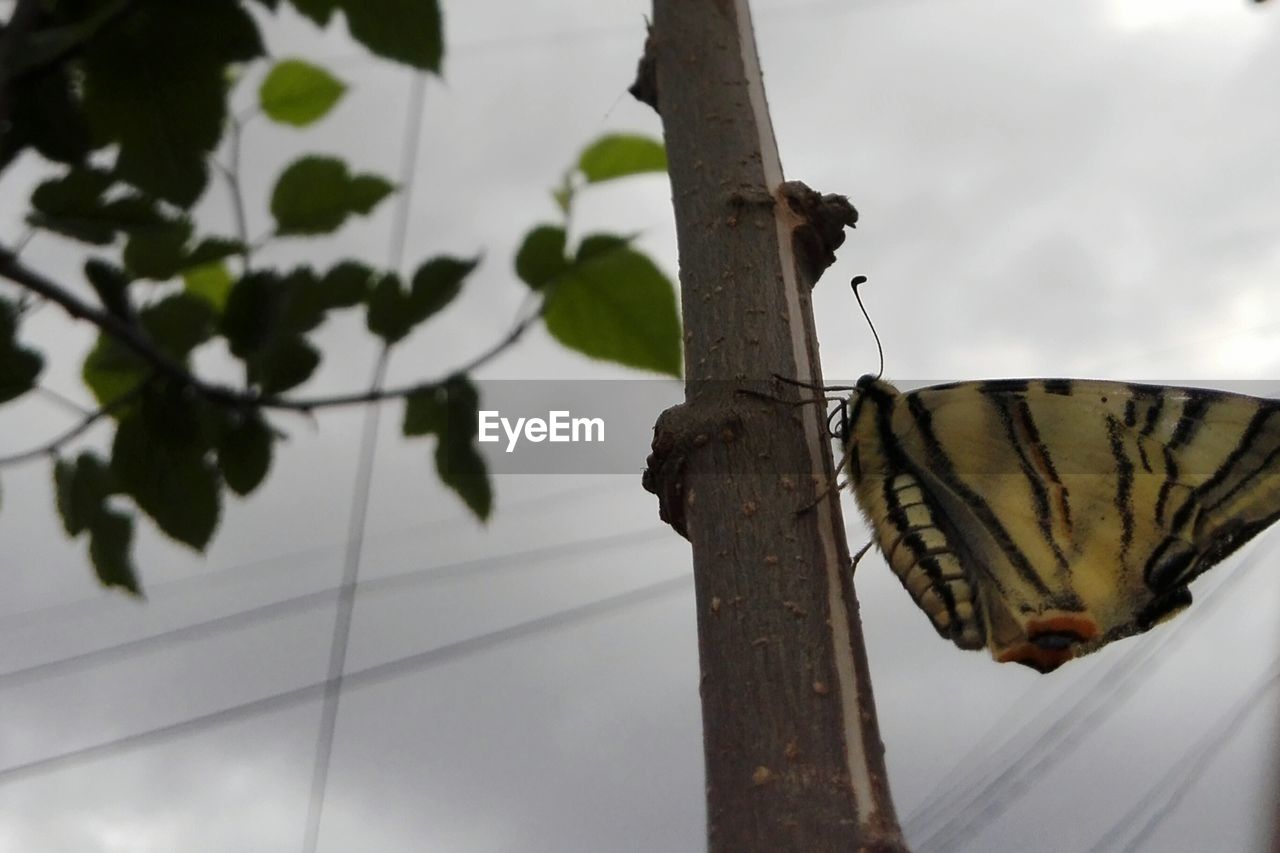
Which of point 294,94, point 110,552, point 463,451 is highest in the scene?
point 294,94

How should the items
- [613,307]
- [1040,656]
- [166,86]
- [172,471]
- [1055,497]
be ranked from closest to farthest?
[166,86] → [172,471] → [613,307] → [1040,656] → [1055,497]

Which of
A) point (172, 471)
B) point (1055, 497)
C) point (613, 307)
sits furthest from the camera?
point (1055, 497)

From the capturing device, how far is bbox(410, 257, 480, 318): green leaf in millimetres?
422

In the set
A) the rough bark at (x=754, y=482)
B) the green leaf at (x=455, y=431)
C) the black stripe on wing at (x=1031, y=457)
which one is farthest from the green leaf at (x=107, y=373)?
the black stripe on wing at (x=1031, y=457)

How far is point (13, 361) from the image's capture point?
1.28ft

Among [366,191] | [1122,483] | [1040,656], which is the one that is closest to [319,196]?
[366,191]

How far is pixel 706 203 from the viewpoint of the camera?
646 mm

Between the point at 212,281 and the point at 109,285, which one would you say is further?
the point at 212,281

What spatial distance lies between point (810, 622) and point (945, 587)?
0.25 m

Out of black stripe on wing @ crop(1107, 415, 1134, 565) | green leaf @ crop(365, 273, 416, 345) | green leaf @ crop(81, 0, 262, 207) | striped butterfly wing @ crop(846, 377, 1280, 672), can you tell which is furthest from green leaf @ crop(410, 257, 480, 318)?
black stripe on wing @ crop(1107, 415, 1134, 565)

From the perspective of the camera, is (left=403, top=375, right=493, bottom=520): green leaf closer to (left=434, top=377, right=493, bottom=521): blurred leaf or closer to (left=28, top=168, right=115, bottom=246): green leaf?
(left=434, top=377, right=493, bottom=521): blurred leaf

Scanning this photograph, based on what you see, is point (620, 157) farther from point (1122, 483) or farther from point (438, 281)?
point (1122, 483)

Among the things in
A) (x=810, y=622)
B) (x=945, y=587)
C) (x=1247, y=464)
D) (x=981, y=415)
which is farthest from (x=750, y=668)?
(x=1247, y=464)

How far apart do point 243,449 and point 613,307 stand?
20cm
